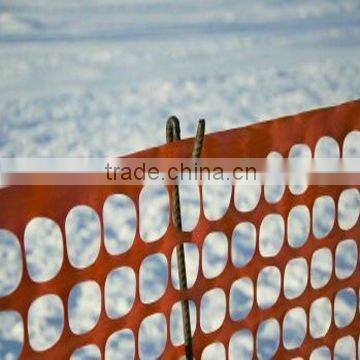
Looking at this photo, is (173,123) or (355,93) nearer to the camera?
(173,123)

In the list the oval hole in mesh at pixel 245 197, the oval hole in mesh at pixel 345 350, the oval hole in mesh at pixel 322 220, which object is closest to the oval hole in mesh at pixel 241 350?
the oval hole in mesh at pixel 345 350

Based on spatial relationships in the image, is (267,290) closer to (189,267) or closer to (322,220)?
(189,267)

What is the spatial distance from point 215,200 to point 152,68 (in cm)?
444

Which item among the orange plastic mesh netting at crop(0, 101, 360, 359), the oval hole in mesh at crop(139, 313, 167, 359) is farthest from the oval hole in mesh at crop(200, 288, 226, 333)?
the orange plastic mesh netting at crop(0, 101, 360, 359)

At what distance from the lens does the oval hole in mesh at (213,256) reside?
4.51 m

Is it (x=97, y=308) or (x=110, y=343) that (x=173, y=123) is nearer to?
(x=110, y=343)

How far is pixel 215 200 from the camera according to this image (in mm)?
5359

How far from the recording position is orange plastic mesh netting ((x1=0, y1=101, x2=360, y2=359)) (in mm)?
1726

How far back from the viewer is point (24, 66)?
9516mm

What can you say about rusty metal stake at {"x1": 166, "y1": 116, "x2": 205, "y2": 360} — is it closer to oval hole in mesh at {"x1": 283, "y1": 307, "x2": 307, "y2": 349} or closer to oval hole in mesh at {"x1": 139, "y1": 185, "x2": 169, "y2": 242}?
oval hole in mesh at {"x1": 283, "y1": 307, "x2": 307, "y2": 349}

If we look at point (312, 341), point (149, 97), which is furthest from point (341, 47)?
point (312, 341)

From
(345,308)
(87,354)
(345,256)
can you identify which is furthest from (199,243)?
(345,256)

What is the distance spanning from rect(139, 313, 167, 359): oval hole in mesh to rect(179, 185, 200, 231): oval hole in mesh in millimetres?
1169

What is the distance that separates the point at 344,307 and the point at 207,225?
1.94 meters
